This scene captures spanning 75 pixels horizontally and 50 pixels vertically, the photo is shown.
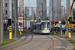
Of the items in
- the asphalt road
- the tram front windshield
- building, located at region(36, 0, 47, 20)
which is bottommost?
the asphalt road

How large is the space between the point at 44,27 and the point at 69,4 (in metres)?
13.7

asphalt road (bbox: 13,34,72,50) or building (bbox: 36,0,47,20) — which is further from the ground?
building (bbox: 36,0,47,20)

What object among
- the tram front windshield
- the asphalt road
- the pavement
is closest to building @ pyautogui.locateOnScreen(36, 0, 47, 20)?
the tram front windshield

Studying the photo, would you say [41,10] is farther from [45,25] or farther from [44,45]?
[44,45]

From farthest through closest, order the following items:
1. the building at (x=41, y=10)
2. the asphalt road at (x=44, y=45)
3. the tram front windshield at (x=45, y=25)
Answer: the building at (x=41, y=10), the tram front windshield at (x=45, y=25), the asphalt road at (x=44, y=45)

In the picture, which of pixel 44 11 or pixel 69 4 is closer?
pixel 69 4

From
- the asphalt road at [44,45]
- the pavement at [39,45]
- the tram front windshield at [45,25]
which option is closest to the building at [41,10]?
the tram front windshield at [45,25]

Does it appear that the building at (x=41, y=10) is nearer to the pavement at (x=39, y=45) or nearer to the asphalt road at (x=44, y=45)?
the asphalt road at (x=44, y=45)

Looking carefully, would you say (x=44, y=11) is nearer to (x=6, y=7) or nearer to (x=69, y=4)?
(x=6, y=7)

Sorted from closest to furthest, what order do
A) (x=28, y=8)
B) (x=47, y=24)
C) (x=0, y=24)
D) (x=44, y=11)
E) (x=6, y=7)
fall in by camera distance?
(x=0, y=24) → (x=47, y=24) → (x=28, y=8) → (x=44, y=11) → (x=6, y=7)

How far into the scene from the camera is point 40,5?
73.8m

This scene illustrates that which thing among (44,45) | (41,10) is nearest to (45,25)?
(44,45)

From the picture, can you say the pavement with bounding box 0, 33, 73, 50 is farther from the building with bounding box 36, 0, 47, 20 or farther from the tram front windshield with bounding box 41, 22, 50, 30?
the building with bounding box 36, 0, 47, 20

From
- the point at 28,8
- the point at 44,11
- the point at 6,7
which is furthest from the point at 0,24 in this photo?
the point at 6,7
